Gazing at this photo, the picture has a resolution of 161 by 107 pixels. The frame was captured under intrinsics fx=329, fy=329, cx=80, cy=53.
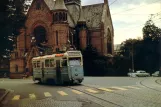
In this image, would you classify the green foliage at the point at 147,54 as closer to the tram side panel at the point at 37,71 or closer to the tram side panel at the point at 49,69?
the tram side panel at the point at 37,71

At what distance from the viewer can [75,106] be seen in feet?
49.6

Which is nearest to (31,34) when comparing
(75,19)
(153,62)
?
(75,19)

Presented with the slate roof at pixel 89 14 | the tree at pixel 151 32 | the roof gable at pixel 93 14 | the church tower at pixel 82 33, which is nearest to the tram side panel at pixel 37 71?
the church tower at pixel 82 33

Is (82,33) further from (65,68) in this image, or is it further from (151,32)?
(65,68)

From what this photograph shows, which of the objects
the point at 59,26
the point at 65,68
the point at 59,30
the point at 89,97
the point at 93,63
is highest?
the point at 59,26

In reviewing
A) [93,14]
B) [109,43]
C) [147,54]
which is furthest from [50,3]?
[147,54]

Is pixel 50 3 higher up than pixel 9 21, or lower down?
higher up

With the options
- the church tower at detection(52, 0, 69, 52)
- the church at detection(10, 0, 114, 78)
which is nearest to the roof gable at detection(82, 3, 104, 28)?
the church at detection(10, 0, 114, 78)

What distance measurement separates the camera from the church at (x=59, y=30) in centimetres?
7025

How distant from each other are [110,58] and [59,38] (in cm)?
1679

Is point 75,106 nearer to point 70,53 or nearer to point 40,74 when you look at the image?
point 70,53

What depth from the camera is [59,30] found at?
70000 mm

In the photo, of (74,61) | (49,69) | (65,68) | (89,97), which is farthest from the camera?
(49,69)

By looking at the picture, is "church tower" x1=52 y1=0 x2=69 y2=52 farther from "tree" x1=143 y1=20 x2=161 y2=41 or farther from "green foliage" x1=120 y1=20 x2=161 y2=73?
"tree" x1=143 y1=20 x2=161 y2=41
